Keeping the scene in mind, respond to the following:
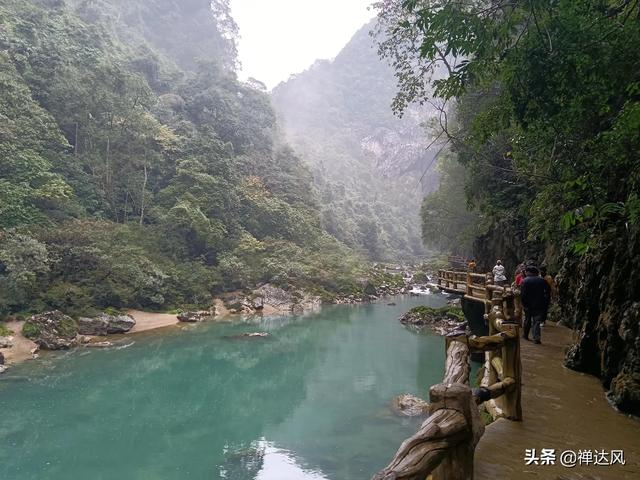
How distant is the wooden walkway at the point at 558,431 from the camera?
3252 millimetres

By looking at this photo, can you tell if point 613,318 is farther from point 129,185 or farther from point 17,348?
point 129,185

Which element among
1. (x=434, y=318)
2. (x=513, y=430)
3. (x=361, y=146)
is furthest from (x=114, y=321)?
(x=361, y=146)

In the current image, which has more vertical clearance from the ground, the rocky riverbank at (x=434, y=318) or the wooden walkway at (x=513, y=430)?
the wooden walkway at (x=513, y=430)

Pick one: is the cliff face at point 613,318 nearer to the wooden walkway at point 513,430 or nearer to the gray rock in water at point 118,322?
the wooden walkway at point 513,430

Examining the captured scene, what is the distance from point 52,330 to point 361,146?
86.3 m

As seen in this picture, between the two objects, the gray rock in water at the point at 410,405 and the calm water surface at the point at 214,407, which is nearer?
the calm water surface at the point at 214,407

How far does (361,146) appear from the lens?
319 feet

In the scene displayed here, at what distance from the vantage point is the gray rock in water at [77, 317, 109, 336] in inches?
711

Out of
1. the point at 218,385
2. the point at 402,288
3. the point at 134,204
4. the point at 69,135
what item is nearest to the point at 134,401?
the point at 218,385

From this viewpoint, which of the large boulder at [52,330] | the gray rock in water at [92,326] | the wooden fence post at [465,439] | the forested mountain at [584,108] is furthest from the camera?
the gray rock in water at [92,326]

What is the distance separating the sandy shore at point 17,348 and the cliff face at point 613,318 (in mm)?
15801

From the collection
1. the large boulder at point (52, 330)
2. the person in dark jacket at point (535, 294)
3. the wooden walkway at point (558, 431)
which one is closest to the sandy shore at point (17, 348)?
the large boulder at point (52, 330)

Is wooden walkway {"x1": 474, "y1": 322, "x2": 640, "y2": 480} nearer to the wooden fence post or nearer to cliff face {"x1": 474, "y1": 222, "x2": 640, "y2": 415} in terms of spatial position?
cliff face {"x1": 474, "y1": 222, "x2": 640, "y2": 415}

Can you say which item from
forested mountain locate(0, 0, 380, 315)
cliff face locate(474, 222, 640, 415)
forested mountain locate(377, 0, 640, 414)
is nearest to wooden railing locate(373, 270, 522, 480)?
forested mountain locate(377, 0, 640, 414)
